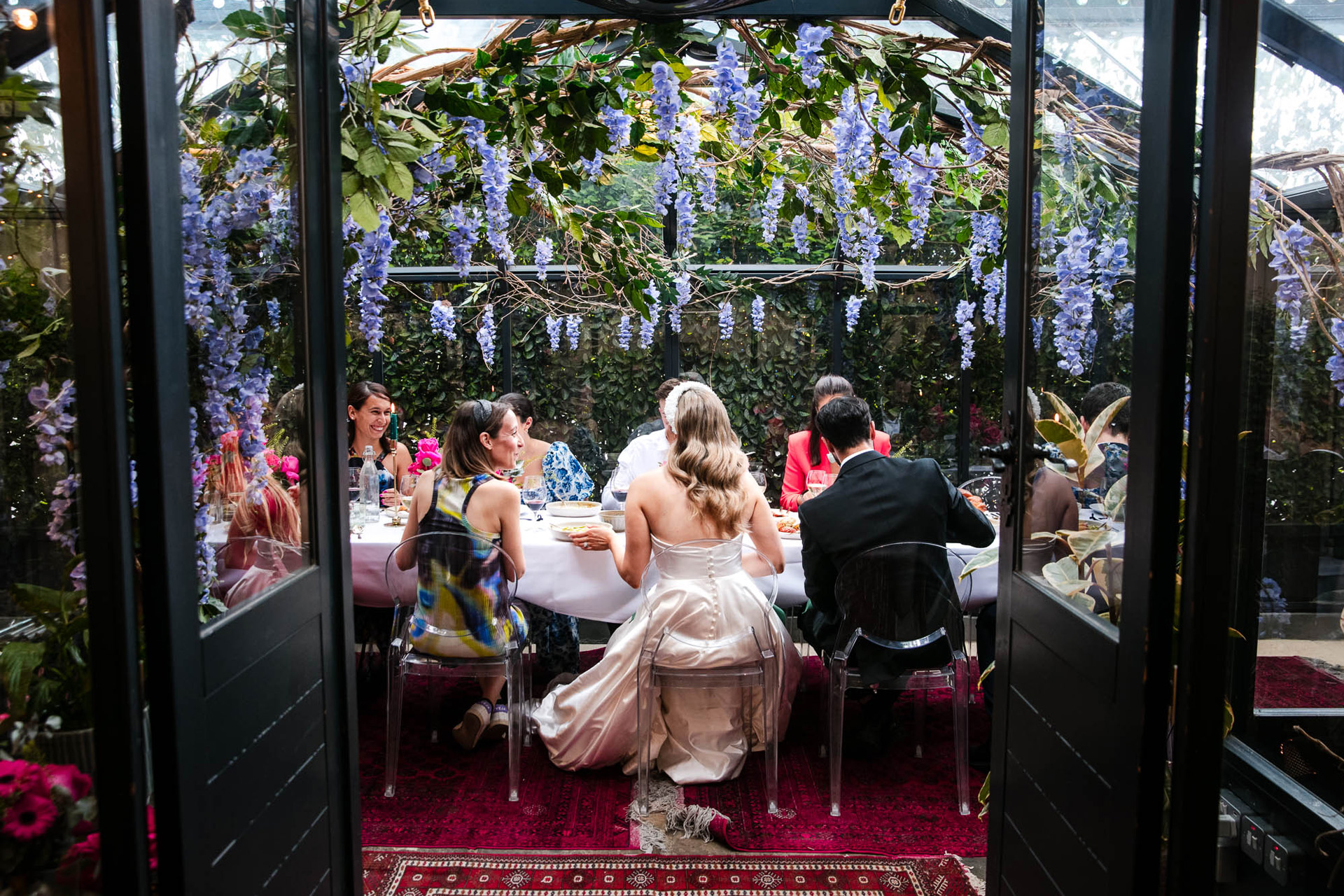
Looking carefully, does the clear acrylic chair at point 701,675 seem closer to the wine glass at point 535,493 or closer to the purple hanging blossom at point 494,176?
the wine glass at point 535,493

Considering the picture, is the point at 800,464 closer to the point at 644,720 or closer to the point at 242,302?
the point at 644,720

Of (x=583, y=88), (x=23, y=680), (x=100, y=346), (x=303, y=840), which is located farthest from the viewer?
(x=583, y=88)

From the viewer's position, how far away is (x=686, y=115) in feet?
12.7

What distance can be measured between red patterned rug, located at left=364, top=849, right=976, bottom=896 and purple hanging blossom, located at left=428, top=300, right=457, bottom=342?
3.65m

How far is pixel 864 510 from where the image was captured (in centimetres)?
288

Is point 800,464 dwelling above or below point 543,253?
below

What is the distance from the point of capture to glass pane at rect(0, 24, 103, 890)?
1.20 m

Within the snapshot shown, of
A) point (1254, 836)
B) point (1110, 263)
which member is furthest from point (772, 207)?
point (1254, 836)

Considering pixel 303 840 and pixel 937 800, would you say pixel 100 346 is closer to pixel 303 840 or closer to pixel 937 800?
pixel 303 840

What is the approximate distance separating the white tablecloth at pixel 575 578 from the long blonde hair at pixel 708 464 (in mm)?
435

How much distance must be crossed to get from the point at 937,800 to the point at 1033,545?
1.51 m

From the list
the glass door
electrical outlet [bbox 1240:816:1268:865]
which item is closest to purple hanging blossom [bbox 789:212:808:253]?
the glass door

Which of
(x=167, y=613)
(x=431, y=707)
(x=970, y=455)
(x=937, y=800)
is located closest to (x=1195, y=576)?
(x=167, y=613)

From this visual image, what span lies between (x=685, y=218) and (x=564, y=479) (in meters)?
1.88
